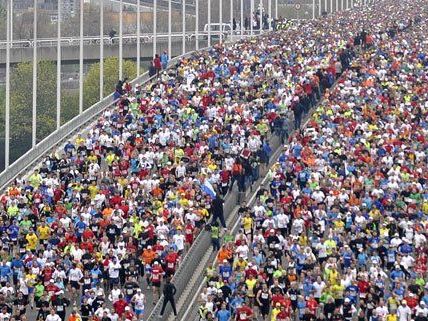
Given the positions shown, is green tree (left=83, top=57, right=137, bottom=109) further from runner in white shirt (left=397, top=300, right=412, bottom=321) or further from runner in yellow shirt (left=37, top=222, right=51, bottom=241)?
runner in white shirt (left=397, top=300, right=412, bottom=321)

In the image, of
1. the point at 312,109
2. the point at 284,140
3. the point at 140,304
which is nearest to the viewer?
the point at 140,304

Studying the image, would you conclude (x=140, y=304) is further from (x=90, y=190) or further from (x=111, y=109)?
(x=111, y=109)

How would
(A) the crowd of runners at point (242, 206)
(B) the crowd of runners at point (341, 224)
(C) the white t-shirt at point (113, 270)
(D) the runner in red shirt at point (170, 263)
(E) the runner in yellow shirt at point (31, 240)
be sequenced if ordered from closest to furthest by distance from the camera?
1. (B) the crowd of runners at point (341, 224)
2. (A) the crowd of runners at point (242, 206)
3. (C) the white t-shirt at point (113, 270)
4. (D) the runner in red shirt at point (170, 263)
5. (E) the runner in yellow shirt at point (31, 240)

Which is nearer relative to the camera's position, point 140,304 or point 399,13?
point 140,304

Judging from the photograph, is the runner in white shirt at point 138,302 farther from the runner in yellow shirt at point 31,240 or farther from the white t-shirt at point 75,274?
the runner in yellow shirt at point 31,240

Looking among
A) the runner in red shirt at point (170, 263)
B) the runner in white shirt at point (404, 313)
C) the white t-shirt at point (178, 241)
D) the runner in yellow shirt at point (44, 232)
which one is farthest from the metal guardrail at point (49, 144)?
the runner in white shirt at point (404, 313)

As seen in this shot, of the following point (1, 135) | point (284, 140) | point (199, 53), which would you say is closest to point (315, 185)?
point (284, 140)

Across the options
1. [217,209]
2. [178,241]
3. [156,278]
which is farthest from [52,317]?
[217,209]
